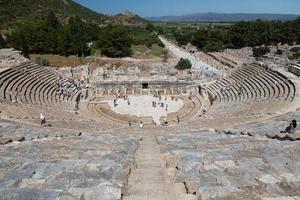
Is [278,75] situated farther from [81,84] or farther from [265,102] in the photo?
[81,84]

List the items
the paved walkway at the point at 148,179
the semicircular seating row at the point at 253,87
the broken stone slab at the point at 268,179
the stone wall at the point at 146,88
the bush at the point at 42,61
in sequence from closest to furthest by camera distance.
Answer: the broken stone slab at the point at 268,179 → the paved walkway at the point at 148,179 → the semicircular seating row at the point at 253,87 → the stone wall at the point at 146,88 → the bush at the point at 42,61

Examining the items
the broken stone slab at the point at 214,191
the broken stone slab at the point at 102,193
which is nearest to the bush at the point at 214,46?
the broken stone slab at the point at 214,191

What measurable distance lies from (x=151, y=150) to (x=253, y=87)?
25.6 meters

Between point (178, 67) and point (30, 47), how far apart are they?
2853cm

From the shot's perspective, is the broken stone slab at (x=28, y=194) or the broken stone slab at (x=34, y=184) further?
the broken stone slab at (x=34, y=184)

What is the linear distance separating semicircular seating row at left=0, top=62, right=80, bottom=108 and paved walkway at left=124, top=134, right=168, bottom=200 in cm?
1860

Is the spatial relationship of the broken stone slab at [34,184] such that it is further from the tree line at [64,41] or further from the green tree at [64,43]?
the green tree at [64,43]

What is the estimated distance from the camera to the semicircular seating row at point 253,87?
32.9 meters

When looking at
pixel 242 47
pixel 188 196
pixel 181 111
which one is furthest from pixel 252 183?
pixel 242 47

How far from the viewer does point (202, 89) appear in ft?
153

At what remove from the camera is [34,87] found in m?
38.4

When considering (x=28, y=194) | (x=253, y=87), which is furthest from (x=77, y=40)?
(x=28, y=194)

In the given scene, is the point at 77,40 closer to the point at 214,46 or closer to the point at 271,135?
the point at 214,46

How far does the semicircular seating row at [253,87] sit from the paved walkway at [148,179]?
61.0ft
